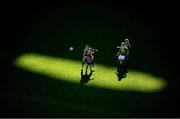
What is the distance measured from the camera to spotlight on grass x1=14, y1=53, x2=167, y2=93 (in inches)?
752

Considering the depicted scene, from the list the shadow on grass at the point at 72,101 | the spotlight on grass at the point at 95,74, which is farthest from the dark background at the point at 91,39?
the spotlight on grass at the point at 95,74

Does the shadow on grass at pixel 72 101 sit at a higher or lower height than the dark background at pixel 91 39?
lower

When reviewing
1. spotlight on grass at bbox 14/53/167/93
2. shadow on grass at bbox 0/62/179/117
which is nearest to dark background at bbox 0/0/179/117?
shadow on grass at bbox 0/62/179/117

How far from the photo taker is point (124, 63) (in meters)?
21.5

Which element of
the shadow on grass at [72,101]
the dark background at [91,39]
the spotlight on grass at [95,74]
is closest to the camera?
the shadow on grass at [72,101]

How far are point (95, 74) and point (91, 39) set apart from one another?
16.0 ft

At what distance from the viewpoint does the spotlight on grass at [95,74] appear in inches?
752

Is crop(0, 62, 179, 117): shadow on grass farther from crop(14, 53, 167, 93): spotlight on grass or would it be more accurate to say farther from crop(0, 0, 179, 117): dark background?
crop(14, 53, 167, 93): spotlight on grass

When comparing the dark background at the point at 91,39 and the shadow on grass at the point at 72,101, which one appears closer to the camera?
the shadow on grass at the point at 72,101

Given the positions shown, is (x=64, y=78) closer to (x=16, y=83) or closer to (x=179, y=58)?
(x=16, y=83)

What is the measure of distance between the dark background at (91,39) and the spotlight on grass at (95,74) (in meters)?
0.50

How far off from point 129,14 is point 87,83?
33.1 feet

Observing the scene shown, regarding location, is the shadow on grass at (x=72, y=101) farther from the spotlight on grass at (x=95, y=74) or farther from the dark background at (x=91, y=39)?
the spotlight on grass at (x=95, y=74)

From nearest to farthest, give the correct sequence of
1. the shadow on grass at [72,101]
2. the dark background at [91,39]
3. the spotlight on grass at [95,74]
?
the shadow on grass at [72,101], the dark background at [91,39], the spotlight on grass at [95,74]
